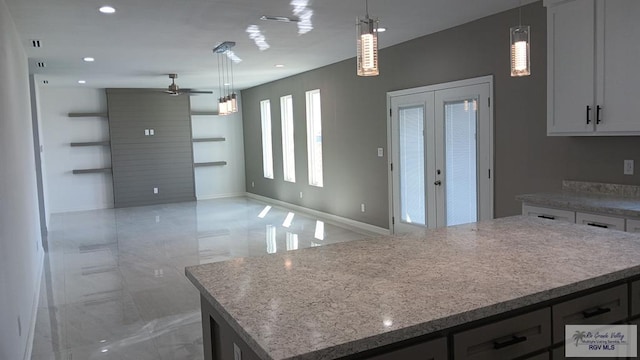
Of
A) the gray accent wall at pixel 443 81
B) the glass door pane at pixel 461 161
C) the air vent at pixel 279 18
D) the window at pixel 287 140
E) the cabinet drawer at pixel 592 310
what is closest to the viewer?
the cabinet drawer at pixel 592 310

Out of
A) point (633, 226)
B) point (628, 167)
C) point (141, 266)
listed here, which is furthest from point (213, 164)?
point (633, 226)

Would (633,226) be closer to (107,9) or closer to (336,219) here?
(107,9)

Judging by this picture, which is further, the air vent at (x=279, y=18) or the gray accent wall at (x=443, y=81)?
the air vent at (x=279, y=18)

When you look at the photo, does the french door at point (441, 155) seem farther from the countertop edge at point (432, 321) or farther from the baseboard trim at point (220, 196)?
the baseboard trim at point (220, 196)

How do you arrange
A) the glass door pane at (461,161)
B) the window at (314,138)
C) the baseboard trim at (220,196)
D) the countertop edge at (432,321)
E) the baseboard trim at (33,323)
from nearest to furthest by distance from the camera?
the countertop edge at (432,321) < the baseboard trim at (33,323) < the glass door pane at (461,161) < the window at (314,138) < the baseboard trim at (220,196)

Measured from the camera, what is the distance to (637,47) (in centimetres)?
353

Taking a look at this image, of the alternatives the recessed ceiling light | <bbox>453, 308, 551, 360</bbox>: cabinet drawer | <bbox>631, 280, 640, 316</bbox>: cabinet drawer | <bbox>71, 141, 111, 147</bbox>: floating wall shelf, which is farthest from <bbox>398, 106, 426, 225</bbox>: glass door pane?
<bbox>71, 141, 111, 147</bbox>: floating wall shelf

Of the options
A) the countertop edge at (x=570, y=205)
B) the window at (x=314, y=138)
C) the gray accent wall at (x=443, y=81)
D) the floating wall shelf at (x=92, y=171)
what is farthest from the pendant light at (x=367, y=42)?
the floating wall shelf at (x=92, y=171)

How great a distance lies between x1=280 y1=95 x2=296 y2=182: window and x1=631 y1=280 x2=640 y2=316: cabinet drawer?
8172 mm

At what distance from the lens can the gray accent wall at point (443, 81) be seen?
454 cm

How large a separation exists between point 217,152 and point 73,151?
325 cm

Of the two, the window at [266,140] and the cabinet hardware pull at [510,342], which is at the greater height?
the window at [266,140]

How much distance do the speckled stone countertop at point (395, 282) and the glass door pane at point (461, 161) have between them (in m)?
3.00

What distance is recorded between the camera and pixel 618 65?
368 cm
